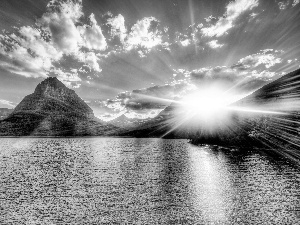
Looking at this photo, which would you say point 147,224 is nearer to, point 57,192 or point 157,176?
point 57,192

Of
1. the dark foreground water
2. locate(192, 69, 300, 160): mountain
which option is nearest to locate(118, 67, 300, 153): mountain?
locate(192, 69, 300, 160): mountain

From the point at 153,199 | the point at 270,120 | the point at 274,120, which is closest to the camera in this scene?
the point at 153,199

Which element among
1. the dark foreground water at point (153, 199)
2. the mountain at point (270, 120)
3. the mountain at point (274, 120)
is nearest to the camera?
the dark foreground water at point (153, 199)

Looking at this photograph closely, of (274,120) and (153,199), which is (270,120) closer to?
(274,120)

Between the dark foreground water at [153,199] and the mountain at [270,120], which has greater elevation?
the mountain at [270,120]

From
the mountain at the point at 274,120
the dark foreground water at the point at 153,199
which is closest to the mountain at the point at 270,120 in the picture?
the mountain at the point at 274,120

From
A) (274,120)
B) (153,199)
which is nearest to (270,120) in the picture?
(274,120)

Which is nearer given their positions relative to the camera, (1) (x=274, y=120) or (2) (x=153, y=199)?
(2) (x=153, y=199)

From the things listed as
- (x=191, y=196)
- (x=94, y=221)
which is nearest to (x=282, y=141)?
(x=191, y=196)

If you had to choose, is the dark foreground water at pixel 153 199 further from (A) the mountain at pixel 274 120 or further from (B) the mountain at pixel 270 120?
(B) the mountain at pixel 270 120

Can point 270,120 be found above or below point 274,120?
above

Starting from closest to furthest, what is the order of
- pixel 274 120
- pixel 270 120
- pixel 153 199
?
pixel 153 199 < pixel 274 120 < pixel 270 120

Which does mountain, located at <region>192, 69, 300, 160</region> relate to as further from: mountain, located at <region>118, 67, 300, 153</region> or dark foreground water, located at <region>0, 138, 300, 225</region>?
dark foreground water, located at <region>0, 138, 300, 225</region>

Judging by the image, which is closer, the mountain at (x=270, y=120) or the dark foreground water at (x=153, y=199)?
the dark foreground water at (x=153, y=199)
